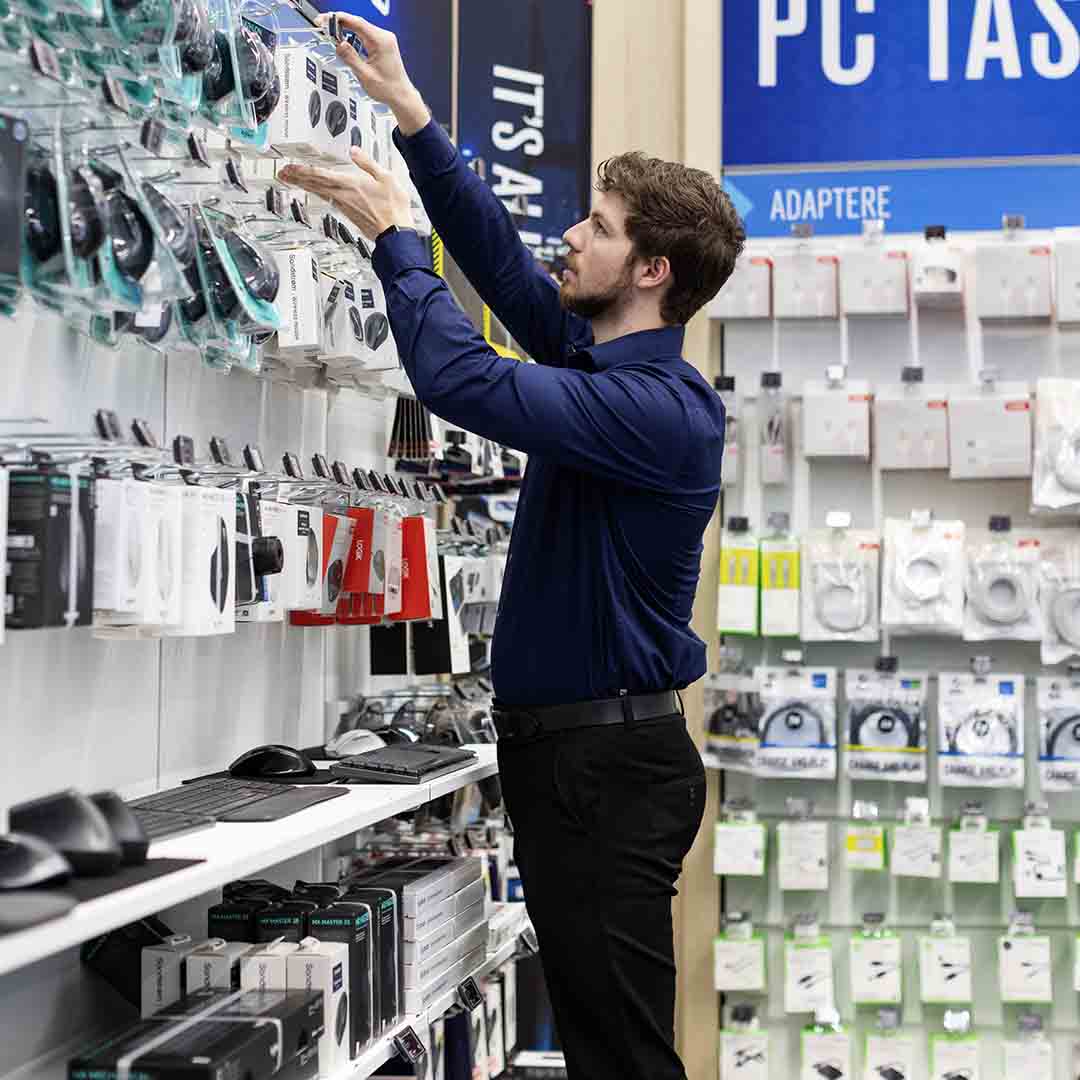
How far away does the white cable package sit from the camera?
424cm

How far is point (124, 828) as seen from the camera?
1669 millimetres

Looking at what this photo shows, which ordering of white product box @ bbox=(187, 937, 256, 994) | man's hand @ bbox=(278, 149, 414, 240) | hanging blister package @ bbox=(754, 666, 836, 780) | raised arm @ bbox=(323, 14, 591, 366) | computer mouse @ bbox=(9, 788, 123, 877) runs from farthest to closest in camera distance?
hanging blister package @ bbox=(754, 666, 836, 780) → raised arm @ bbox=(323, 14, 591, 366) → man's hand @ bbox=(278, 149, 414, 240) → white product box @ bbox=(187, 937, 256, 994) → computer mouse @ bbox=(9, 788, 123, 877)

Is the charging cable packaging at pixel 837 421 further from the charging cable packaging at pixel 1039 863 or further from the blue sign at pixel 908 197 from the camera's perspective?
the charging cable packaging at pixel 1039 863

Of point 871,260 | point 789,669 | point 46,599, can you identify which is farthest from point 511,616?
point 871,260

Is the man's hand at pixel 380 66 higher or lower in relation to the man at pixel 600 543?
higher

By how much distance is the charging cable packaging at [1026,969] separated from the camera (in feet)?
13.9

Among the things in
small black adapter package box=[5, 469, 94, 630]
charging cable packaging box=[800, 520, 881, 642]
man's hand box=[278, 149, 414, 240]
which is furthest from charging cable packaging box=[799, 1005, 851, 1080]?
small black adapter package box=[5, 469, 94, 630]

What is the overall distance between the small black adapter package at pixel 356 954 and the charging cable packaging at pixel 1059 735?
101 inches

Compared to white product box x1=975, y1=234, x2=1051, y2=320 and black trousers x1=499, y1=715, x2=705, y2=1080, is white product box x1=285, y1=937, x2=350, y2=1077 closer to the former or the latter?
black trousers x1=499, y1=715, x2=705, y2=1080

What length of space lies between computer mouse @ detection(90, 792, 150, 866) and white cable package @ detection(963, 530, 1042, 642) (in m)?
3.11

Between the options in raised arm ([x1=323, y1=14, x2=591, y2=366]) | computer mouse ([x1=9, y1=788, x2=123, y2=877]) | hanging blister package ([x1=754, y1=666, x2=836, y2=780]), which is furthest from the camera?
hanging blister package ([x1=754, y1=666, x2=836, y2=780])

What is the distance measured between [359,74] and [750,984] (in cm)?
305

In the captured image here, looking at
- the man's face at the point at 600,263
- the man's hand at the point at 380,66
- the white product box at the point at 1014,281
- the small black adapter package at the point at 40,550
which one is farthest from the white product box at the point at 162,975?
the white product box at the point at 1014,281

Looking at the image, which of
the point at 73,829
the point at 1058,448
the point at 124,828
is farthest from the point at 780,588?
the point at 73,829
